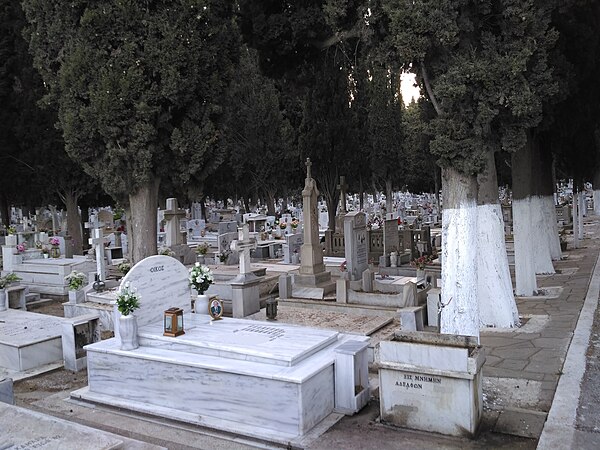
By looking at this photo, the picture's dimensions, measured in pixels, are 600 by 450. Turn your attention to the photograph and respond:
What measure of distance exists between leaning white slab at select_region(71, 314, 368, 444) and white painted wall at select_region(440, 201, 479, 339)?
1.52 m

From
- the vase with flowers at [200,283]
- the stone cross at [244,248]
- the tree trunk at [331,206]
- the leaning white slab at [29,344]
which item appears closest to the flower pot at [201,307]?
the vase with flowers at [200,283]

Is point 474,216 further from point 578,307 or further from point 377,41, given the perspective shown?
point 578,307

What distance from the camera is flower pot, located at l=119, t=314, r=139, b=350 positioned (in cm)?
675

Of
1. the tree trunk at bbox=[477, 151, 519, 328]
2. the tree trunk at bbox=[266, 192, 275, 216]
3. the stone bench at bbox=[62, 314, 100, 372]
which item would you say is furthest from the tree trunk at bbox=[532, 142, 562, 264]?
the tree trunk at bbox=[266, 192, 275, 216]

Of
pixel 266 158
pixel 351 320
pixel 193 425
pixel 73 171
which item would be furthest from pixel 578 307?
pixel 266 158

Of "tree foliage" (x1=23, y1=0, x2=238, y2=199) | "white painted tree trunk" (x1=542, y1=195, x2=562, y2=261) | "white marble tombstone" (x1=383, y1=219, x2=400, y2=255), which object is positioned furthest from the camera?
"white marble tombstone" (x1=383, y1=219, x2=400, y2=255)

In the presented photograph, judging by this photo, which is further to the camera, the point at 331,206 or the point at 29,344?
the point at 331,206

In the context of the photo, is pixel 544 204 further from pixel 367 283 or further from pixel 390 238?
pixel 367 283

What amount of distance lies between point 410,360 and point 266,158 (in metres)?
25.8

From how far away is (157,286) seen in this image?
7.51 meters

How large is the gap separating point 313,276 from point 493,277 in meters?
4.72

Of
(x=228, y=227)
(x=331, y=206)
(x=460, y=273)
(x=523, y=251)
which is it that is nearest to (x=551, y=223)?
(x=523, y=251)

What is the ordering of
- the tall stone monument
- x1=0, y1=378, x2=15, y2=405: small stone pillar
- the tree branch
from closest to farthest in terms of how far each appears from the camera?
x1=0, y1=378, x2=15, y2=405: small stone pillar → the tree branch → the tall stone monument

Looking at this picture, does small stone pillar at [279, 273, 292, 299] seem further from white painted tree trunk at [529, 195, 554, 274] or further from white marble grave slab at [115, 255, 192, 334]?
white painted tree trunk at [529, 195, 554, 274]
